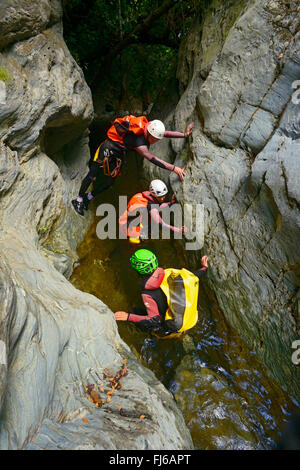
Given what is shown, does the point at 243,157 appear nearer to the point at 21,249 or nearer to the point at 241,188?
the point at 241,188

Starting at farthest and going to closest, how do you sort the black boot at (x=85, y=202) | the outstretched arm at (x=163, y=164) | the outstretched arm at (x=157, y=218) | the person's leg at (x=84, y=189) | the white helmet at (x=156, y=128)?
the black boot at (x=85, y=202) < the person's leg at (x=84, y=189) < the outstretched arm at (x=157, y=218) < the outstretched arm at (x=163, y=164) < the white helmet at (x=156, y=128)

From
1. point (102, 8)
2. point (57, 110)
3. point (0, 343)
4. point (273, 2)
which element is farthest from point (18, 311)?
point (102, 8)

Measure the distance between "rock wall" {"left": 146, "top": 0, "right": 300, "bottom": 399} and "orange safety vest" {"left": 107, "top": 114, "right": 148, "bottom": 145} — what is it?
3.71 feet

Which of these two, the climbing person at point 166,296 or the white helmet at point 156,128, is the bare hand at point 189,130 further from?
the climbing person at point 166,296

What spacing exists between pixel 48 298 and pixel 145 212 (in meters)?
3.46

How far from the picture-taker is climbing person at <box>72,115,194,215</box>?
6.28 m

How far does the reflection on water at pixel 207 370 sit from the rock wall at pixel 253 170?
34 centimetres

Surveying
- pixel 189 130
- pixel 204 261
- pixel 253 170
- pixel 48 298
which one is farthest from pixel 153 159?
pixel 48 298

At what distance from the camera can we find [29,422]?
249cm

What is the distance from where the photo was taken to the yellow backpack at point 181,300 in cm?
471

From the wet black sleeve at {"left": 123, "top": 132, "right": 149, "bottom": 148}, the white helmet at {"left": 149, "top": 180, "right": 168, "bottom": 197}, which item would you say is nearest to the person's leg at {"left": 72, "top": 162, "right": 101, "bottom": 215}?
the wet black sleeve at {"left": 123, "top": 132, "right": 149, "bottom": 148}

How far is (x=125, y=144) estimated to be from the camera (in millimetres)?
6824
